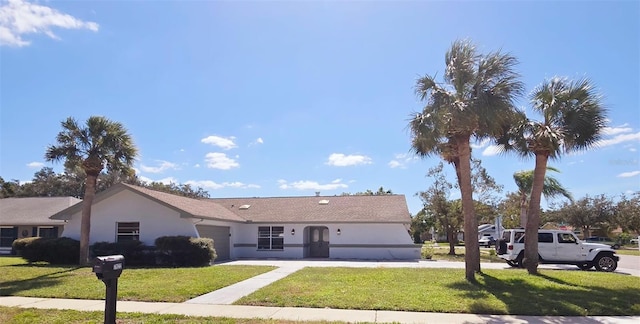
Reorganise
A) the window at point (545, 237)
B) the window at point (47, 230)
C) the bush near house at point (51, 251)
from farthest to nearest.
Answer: the window at point (47, 230) < the bush near house at point (51, 251) < the window at point (545, 237)

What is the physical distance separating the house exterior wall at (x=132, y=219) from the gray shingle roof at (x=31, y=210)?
7.74 metres

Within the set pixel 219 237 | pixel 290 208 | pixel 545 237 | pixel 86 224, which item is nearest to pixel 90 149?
pixel 86 224

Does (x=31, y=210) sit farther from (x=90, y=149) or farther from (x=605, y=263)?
(x=605, y=263)

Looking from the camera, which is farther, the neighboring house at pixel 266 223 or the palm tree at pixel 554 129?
the neighboring house at pixel 266 223

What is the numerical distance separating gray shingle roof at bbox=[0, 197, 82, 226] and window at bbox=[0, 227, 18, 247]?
1.03 meters

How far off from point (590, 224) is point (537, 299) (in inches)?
1976

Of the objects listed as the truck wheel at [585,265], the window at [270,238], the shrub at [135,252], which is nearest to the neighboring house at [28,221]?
the shrub at [135,252]

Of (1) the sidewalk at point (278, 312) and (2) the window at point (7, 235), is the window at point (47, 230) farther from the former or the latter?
(1) the sidewalk at point (278, 312)

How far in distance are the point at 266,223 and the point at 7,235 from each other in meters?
19.4

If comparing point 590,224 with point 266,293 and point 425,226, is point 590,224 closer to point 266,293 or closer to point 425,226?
point 425,226

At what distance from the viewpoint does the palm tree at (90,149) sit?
2025cm

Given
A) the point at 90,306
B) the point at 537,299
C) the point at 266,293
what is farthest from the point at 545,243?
the point at 90,306

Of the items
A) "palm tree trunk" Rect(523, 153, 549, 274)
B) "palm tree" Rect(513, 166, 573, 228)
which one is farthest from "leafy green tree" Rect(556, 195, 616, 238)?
"palm tree trunk" Rect(523, 153, 549, 274)

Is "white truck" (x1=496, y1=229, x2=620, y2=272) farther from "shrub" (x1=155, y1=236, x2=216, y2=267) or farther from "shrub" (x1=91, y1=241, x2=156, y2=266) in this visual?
"shrub" (x1=91, y1=241, x2=156, y2=266)
